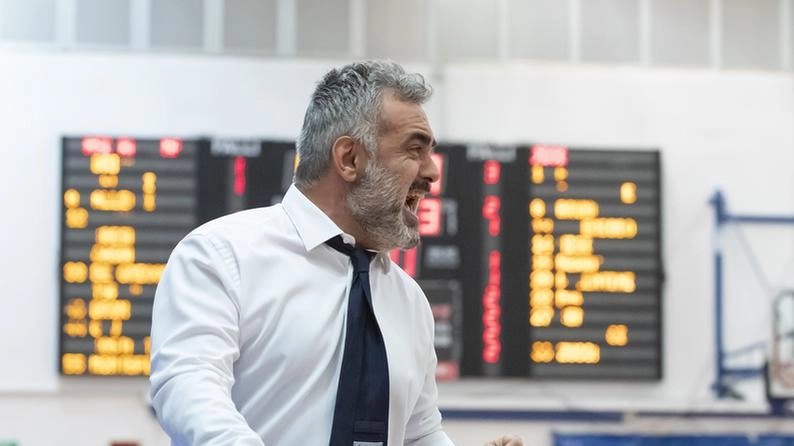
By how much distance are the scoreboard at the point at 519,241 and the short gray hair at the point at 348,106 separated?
4729 millimetres

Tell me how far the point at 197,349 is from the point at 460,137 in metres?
5.76

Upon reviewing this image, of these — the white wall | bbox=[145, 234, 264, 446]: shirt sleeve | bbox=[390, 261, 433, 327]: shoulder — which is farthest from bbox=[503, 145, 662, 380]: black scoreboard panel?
bbox=[145, 234, 264, 446]: shirt sleeve

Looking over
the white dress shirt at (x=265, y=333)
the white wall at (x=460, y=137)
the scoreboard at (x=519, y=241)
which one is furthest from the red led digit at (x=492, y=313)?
the white dress shirt at (x=265, y=333)

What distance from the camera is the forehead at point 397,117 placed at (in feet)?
7.23

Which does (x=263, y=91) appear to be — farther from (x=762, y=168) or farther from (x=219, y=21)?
(x=762, y=168)

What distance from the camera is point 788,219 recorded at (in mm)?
7590

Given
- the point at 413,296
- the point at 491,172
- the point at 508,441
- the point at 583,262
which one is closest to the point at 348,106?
the point at 413,296

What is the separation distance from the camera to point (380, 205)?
2.20 metres

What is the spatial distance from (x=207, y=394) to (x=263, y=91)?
5.74 meters

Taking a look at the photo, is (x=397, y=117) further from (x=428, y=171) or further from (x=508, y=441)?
(x=508, y=441)

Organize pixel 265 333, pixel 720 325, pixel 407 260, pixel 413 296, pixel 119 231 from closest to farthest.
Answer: pixel 265 333, pixel 413 296, pixel 119 231, pixel 407 260, pixel 720 325

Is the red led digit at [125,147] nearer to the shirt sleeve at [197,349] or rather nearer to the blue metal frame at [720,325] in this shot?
the blue metal frame at [720,325]

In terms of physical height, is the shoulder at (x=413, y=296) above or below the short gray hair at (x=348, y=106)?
below

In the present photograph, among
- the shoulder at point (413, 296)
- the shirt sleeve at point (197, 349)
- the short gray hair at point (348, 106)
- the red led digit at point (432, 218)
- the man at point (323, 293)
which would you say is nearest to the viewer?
the shirt sleeve at point (197, 349)
